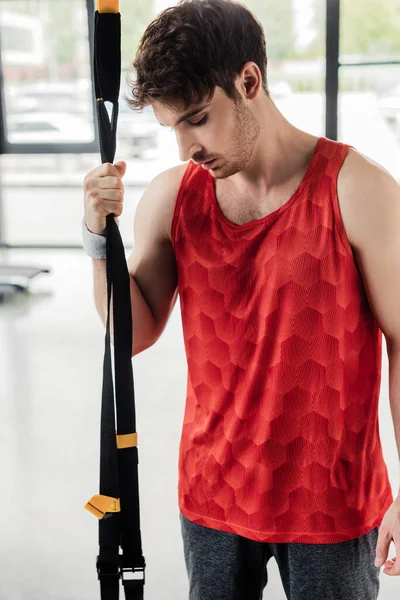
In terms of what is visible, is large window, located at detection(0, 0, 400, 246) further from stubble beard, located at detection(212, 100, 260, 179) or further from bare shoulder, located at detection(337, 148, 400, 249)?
bare shoulder, located at detection(337, 148, 400, 249)

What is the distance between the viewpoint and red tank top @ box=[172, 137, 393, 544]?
987 millimetres

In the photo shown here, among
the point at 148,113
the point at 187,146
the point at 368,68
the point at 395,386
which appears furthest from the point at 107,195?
the point at 368,68

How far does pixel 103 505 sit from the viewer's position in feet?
2.79

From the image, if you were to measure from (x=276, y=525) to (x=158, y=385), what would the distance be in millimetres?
2470

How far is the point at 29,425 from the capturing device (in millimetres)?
3088

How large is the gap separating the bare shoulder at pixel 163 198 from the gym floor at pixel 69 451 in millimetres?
1369

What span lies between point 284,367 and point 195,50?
1.48ft

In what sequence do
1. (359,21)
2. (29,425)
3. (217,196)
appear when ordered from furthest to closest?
(359,21), (29,425), (217,196)

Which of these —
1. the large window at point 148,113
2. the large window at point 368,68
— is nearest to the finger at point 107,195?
the large window at point 148,113

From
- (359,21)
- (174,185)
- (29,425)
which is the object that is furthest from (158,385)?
(359,21)

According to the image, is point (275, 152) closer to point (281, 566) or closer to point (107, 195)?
point (107, 195)

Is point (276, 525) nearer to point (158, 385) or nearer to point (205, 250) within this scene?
point (205, 250)

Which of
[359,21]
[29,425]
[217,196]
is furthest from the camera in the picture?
[359,21]

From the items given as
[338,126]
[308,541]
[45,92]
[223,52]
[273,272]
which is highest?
[45,92]
